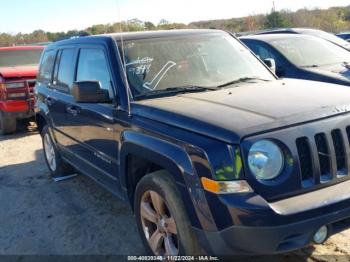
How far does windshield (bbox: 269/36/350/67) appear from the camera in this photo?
750 centimetres

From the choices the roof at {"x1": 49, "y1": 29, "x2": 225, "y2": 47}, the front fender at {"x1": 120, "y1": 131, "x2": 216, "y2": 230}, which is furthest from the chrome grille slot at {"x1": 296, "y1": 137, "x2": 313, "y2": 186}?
the roof at {"x1": 49, "y1": 29, "x2": 225, "y2": 47}

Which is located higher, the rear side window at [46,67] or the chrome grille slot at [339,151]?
the rear side window at [46,67]

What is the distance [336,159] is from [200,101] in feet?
3.55

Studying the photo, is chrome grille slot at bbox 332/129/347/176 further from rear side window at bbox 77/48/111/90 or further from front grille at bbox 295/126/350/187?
rear side window at bbox 77/48/111/90

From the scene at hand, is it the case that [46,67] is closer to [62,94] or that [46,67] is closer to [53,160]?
[62,94]

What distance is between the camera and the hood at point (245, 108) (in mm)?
2918

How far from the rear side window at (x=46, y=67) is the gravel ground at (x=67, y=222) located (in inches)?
54.0

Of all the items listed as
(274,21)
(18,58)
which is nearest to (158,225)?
(18,58)

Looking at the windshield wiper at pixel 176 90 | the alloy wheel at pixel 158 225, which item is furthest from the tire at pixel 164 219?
the windshield wiper at pixel 176 90

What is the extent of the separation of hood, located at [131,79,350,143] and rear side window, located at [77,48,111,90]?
0.58 metres

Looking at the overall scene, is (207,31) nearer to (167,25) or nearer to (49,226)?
(167,25)

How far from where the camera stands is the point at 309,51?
25.6 feet

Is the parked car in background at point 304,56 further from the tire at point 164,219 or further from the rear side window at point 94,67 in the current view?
the tire at point 164,219

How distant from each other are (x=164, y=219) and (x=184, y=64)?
149 centimetres
